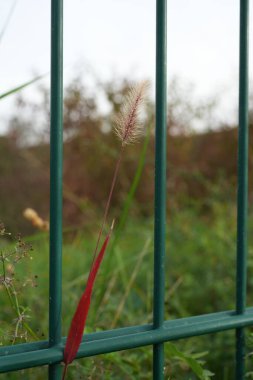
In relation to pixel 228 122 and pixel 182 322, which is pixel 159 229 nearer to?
pixel 182 322

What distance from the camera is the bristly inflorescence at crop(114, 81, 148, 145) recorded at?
2.60ft

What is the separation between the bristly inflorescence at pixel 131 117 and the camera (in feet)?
2.60

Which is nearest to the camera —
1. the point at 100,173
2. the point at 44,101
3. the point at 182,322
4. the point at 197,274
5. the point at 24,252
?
the point at 24,252

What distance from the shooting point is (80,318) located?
72 centimetres

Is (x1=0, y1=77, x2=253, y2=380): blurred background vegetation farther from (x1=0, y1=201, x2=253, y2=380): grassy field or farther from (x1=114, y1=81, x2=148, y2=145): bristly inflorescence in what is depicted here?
(x1=114, y1=81, x2=148, y2=145): bristly inflorescence

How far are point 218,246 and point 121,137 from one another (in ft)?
6.85

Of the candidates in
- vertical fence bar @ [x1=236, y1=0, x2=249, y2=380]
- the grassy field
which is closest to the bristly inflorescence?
vertical fence bar @ [x1=236, y1=0, x2=249, y2=380]

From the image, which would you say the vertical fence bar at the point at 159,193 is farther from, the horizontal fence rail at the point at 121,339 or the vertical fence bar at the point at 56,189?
the vertical fence bar at the point at 56,189

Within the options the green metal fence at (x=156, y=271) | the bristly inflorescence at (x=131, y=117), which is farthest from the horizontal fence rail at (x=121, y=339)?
the bristly inflorescence at (x=131, y=117)

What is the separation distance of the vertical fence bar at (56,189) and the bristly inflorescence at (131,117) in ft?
0.29

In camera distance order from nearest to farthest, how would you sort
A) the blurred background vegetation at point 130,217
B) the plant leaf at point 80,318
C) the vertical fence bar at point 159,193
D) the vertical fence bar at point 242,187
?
the plant leaf at point 80,318, the vertical fence bar at point 159,193, the vertical fence bar at point 242,187, the blurred background vegetation at point 130,217

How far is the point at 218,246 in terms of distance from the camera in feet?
9.19

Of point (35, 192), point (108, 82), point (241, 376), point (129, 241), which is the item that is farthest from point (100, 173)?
point (241, 376)

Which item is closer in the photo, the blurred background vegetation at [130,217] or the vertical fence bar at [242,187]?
the vertical fence bar at [242,187]
